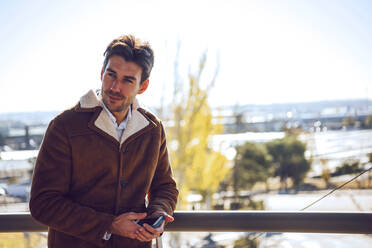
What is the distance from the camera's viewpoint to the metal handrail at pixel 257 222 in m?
1.22

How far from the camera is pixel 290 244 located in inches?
56.0

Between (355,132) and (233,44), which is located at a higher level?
(233,44)

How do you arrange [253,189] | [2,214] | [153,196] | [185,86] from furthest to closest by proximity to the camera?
[253,189] → [185,86] → [2,214] → [153,196]

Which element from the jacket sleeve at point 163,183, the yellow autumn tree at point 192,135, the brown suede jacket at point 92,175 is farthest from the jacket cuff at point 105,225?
the yellow autumn tree at point 192,135

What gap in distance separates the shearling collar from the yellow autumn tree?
35.3 ft

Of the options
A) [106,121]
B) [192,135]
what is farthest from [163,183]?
[192,135]

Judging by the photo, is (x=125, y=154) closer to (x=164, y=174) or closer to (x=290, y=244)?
(x=164, y=174)

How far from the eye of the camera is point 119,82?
1068mm

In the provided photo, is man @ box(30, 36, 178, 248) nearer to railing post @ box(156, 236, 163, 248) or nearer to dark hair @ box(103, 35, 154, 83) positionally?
dark hair @ box(103, 35, 154, 83)

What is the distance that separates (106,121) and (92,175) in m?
0.17

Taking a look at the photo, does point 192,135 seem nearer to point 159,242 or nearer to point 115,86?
point 159,242

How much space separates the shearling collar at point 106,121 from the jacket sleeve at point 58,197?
0.35ft

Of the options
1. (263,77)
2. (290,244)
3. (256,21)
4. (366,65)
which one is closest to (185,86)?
(256,21)

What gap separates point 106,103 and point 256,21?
2005 cm
